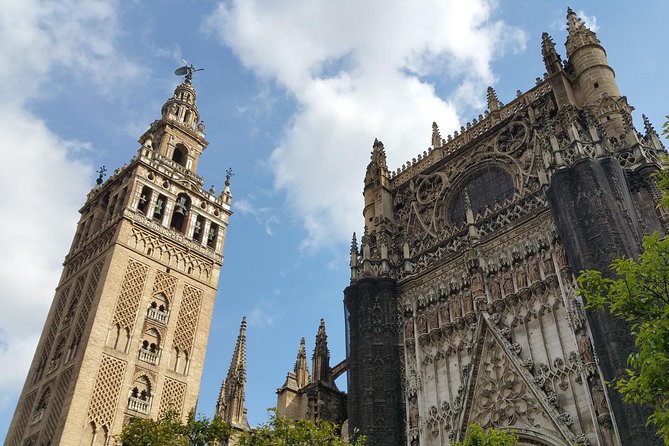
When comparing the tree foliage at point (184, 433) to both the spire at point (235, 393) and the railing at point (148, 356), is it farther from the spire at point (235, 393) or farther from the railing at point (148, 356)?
the railing at point (148, 356)

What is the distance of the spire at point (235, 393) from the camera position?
28.1 m

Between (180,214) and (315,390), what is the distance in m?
18.0

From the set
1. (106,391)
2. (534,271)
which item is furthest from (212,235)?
(534,271)

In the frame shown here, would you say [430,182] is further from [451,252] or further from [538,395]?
[538,395]

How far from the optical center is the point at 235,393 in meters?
29.0

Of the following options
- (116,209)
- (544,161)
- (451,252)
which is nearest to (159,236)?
(116,209)

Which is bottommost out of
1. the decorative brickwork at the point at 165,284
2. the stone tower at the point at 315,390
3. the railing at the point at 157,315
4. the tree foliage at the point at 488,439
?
the tree foliage at the point at 488,439

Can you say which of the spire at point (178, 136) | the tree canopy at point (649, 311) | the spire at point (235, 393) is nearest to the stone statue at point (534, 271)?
the tree canopy at point (649, 311)

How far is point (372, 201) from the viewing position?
2517 cm

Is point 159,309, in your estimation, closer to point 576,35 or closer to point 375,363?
point 375,363

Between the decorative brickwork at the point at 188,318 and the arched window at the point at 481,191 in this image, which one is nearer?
the arched window at the point at 481,191

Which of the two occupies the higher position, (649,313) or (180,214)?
(180,214)

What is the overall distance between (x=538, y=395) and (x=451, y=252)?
19.8 ft

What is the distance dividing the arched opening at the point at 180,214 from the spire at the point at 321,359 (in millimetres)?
14842
